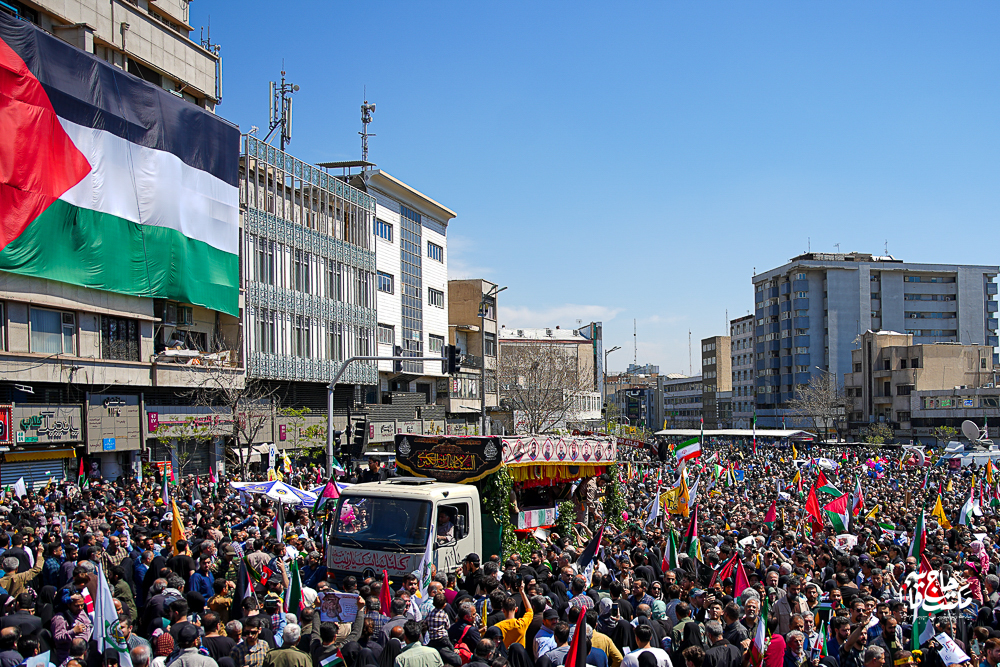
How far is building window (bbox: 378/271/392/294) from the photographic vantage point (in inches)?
2250

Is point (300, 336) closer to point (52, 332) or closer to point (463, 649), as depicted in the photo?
point (52, 332)

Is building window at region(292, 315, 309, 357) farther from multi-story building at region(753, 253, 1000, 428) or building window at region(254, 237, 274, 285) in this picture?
multi-story building at region(753, 253, 1000, 428)

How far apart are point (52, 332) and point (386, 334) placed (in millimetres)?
25282

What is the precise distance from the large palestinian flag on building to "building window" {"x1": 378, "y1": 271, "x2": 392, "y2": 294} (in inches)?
604

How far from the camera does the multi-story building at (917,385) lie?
268 ft

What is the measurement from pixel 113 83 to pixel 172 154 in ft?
13.1

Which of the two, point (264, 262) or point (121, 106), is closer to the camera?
point (121, 106)

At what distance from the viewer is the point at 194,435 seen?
37781mm

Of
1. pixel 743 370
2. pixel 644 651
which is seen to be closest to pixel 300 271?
pixel 644 651

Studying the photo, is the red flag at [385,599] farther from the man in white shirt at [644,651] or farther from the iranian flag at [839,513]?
the iranian flag at [839,513]

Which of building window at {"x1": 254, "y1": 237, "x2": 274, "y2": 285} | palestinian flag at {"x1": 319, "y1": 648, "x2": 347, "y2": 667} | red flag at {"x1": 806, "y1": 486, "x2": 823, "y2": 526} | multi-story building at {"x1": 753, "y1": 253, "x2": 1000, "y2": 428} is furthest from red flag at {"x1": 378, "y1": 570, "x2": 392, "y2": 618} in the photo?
multi-story building at {"x1": 753, "y1": 253, "x2": 1000, "y2": 428}

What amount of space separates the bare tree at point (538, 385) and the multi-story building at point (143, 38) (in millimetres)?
33074

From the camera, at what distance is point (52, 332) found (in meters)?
34.1

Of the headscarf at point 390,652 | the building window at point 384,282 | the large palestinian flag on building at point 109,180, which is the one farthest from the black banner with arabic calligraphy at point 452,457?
the building window at point 384,282
